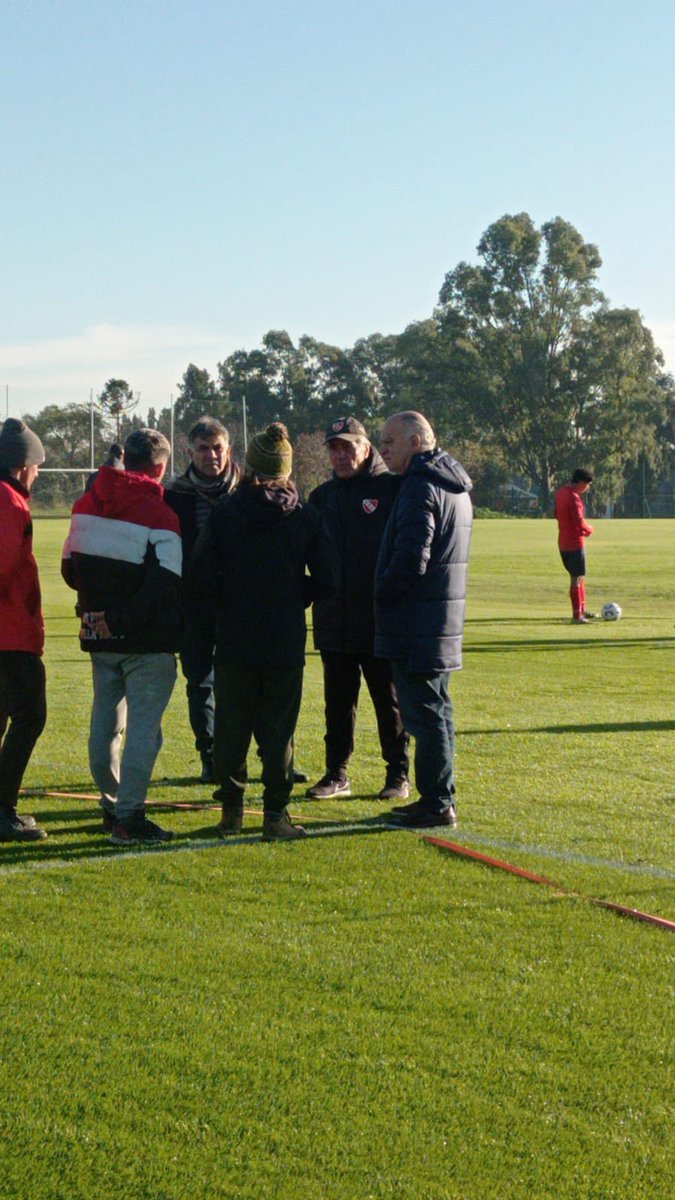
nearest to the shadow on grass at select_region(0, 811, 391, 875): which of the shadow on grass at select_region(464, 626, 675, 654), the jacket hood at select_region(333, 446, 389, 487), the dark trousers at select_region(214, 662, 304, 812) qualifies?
the dark trousers at select_region(214, 662, 304, 812)

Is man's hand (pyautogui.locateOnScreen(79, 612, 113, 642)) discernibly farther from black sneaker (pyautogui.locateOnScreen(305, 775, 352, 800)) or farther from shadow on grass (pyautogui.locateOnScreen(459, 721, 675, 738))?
shadow on grass (pyautogui.locateOnScreen(459, 721, 675, 738))

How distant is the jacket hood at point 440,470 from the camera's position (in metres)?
7.16

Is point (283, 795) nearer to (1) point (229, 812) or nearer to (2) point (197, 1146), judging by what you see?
(1) point (229, 812)

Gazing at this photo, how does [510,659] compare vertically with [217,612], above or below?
below

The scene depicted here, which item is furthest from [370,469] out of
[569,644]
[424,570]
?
[569,644]

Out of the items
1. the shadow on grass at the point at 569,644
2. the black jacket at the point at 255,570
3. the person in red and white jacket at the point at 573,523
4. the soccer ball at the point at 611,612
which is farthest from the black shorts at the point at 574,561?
the black jacket at the point at 255,570

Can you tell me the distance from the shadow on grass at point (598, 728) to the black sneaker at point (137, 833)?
3.87m

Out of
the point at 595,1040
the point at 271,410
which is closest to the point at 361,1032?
the point at 595,1040

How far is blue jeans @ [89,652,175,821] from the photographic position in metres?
6.86

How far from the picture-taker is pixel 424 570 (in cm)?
712

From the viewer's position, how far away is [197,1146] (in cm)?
363

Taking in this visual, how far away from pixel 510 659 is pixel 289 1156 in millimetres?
12622

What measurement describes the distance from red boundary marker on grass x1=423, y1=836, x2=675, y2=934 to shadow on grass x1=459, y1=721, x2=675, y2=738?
3.60 meters

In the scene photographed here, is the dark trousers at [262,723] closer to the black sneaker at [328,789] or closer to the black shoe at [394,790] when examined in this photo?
the black sneaker at [328,789]
